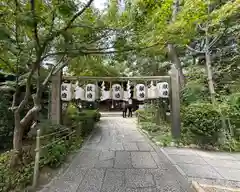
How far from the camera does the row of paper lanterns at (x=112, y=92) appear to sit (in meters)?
6.26

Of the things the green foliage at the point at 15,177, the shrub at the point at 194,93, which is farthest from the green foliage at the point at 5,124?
the shrub at the point at 194,93

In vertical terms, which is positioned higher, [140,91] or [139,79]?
[139,79]

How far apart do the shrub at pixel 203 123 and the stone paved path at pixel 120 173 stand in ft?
5.45

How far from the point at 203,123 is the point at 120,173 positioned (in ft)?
11.8

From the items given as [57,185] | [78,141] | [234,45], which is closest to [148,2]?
[57,185]

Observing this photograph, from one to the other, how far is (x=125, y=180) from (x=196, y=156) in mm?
2698

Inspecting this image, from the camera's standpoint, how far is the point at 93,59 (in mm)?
7133

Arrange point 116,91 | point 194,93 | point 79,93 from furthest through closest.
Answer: point 194,93 → point 116,91 → point 79,93

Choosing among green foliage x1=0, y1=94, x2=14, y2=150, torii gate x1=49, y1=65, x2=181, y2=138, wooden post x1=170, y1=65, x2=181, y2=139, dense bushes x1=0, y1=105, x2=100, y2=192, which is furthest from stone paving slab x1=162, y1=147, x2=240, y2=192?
green foliage x1=0, y1=94, x2=14, y2=150

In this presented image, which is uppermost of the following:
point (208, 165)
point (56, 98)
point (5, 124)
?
point (56, 98)

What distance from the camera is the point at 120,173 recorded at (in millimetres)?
3799

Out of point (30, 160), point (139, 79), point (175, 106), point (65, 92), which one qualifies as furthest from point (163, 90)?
point (30, 160)

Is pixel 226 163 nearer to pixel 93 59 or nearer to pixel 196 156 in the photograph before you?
pixel 196 156

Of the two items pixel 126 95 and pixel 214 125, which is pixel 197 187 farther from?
pixel 126 95
